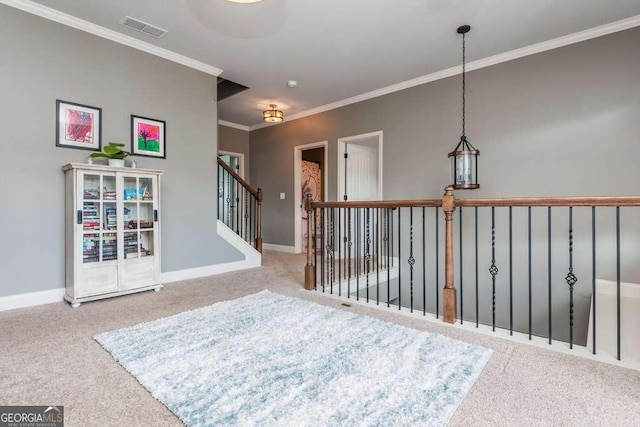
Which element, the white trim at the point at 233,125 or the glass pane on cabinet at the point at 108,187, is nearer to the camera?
the glass pane on cabinet at the point at 108,187

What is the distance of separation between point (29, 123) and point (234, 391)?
297cm

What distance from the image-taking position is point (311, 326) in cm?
227

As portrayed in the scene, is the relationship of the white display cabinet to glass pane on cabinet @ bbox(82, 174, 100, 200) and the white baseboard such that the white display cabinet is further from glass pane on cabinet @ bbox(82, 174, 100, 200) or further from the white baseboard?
the white baseboard

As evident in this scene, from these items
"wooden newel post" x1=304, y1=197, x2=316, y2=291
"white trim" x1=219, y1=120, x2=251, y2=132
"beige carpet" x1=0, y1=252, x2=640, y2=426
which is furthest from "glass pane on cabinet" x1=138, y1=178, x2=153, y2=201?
"white trim" x1=219, y1=120, x2=251, y2=132

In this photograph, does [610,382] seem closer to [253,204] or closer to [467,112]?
[467,112]

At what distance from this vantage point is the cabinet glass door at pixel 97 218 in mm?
2822

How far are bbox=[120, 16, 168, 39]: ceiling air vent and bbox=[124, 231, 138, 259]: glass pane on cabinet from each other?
1.98 metres

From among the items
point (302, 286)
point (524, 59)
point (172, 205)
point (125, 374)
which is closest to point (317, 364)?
point (125, 374)

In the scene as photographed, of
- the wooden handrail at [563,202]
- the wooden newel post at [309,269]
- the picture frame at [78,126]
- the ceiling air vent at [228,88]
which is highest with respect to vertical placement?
the ceiling air vent at [228,88]

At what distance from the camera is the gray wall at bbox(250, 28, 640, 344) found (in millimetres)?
3074

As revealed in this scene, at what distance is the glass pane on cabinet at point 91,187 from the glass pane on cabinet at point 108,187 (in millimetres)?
46

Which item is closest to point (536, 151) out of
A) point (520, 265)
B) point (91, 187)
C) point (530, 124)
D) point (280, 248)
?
point (530, 124)

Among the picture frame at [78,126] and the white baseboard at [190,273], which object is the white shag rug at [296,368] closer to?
the white baseboard at [190,273]

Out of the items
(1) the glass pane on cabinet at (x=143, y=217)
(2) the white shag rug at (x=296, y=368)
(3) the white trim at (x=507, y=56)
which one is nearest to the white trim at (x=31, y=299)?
(1) the glass pane on cabinet at (x=143, y=217)
